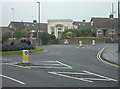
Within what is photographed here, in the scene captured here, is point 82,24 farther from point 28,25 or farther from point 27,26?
point 27,26

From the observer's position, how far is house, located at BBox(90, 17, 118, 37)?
46031 mm

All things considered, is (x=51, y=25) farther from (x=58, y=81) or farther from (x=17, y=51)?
(x=58, y=81)

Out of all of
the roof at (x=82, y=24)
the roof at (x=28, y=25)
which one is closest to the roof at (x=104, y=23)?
the roof at (x=82, y=24)

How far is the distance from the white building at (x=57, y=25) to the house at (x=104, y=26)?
8.37 metres

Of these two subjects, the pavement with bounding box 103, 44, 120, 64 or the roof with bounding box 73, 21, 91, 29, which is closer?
the pavement with bounding box 103, 44, 120, 64

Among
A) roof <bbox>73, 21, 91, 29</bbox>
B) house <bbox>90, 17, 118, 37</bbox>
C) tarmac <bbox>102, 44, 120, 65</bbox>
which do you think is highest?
roof <bbox>73, 21, 91, 29</bbox>

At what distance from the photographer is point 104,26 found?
46.8 m

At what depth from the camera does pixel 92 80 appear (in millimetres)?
7875

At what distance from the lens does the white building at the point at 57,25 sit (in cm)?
5119

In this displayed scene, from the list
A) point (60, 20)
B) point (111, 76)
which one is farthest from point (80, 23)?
point (111, 76)

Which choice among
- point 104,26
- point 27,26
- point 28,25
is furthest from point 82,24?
point 27,26

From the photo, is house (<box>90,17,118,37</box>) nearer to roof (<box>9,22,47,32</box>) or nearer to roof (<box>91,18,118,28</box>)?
roof (<box>91,18,118,28</box>)

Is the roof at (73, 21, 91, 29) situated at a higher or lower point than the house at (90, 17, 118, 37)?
higher

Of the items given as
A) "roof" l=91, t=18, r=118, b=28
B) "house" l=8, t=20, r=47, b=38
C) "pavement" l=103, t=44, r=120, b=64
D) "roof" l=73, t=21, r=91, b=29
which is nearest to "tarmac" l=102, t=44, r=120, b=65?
"pavement" l=103, t=44, r=120, b=64
